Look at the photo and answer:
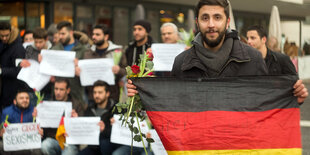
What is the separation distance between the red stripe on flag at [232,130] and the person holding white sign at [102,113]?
3071mm

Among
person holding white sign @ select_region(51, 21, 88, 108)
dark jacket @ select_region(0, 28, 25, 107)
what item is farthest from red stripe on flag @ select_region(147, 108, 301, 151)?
dark jacket @ select_region(0, 28, 25, 107)

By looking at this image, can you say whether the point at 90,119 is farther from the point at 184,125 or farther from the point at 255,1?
the point at 255,1

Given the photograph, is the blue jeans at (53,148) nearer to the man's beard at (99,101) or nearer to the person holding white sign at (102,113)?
the person holding white sign at (102,113)

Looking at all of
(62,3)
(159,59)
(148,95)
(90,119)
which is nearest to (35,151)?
(90,119)

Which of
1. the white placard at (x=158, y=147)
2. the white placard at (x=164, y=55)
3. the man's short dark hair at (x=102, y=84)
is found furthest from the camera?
the man's short dark hair at (x=102, y=84)

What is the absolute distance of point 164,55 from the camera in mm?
6484

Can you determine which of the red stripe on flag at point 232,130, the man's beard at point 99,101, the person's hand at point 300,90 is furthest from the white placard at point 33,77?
the person's hand at point 300,90

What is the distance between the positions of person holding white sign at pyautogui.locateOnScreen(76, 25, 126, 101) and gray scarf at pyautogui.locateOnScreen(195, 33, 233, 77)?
3.66m

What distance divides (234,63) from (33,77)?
4.49 meters

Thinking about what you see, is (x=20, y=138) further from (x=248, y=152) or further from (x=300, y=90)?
(x=300, y=90)

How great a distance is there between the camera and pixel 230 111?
3.46 m

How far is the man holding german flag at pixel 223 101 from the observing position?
3.36 metres

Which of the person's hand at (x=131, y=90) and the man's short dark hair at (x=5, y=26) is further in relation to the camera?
the man's short dark hair at (x=5, y=26)

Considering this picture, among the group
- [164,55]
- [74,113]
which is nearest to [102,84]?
[74,113]
